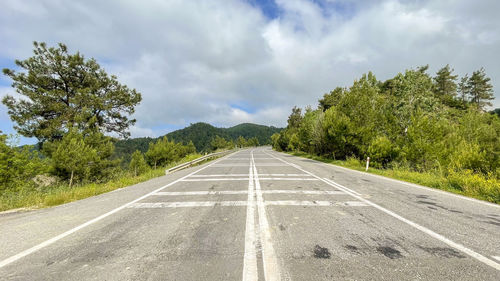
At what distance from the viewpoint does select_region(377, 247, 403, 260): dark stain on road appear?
2.39 meters

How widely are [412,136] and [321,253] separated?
46.8ft

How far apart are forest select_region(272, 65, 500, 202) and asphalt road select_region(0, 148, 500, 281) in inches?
162

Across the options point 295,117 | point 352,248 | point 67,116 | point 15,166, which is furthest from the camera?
point 295,117

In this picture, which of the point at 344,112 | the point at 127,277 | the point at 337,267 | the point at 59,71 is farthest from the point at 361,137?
the point at 59,71

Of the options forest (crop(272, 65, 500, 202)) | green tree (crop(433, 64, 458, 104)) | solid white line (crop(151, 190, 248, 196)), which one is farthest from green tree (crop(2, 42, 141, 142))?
green tree (crop(433, 64, 458, 104))

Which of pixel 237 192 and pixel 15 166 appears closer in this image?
pixel 237 192

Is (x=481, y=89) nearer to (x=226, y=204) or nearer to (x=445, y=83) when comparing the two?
(x=445, y=83)

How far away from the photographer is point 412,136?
40.9 ft

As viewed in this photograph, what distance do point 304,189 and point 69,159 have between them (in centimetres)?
1462

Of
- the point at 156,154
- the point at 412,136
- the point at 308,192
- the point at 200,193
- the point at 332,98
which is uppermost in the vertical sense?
the point at 332,98

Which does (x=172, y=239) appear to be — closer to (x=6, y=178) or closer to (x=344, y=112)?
(x=6, y=178)

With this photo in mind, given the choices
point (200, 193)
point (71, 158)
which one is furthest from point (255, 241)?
point (71, 158)

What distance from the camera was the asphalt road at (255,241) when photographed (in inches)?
82.4

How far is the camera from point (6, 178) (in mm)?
9031
